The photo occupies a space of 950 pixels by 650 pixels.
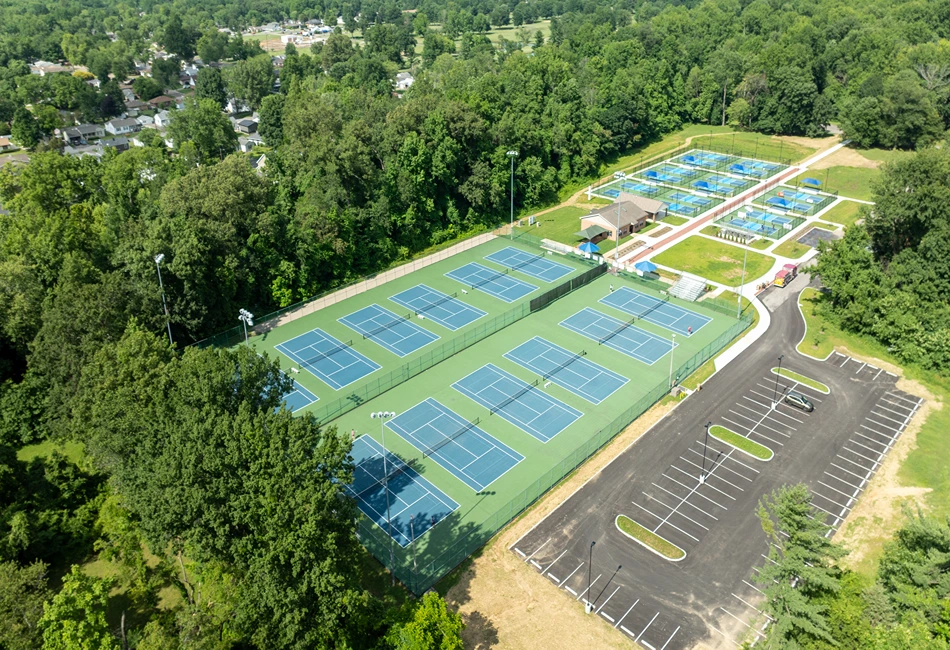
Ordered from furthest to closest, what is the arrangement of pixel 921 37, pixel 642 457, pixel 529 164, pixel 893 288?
pixel 921 37 < pixel 529 164 < pixel 893 288 < pixel 642 457

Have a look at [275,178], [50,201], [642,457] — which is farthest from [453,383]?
[50,201]

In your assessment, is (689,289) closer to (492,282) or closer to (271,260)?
(492,282)

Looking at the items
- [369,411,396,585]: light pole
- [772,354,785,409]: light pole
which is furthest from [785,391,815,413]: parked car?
[369,411,396,585]: light pole

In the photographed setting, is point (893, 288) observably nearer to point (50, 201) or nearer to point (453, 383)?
point (453, 383)

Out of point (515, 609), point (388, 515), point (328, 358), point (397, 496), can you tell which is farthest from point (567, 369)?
point (515, 609)

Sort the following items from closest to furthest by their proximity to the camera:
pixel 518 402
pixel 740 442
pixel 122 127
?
pixel 740 442, pixel 518 402, pixel 122 127

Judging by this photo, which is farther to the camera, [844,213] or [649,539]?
[844,213]
